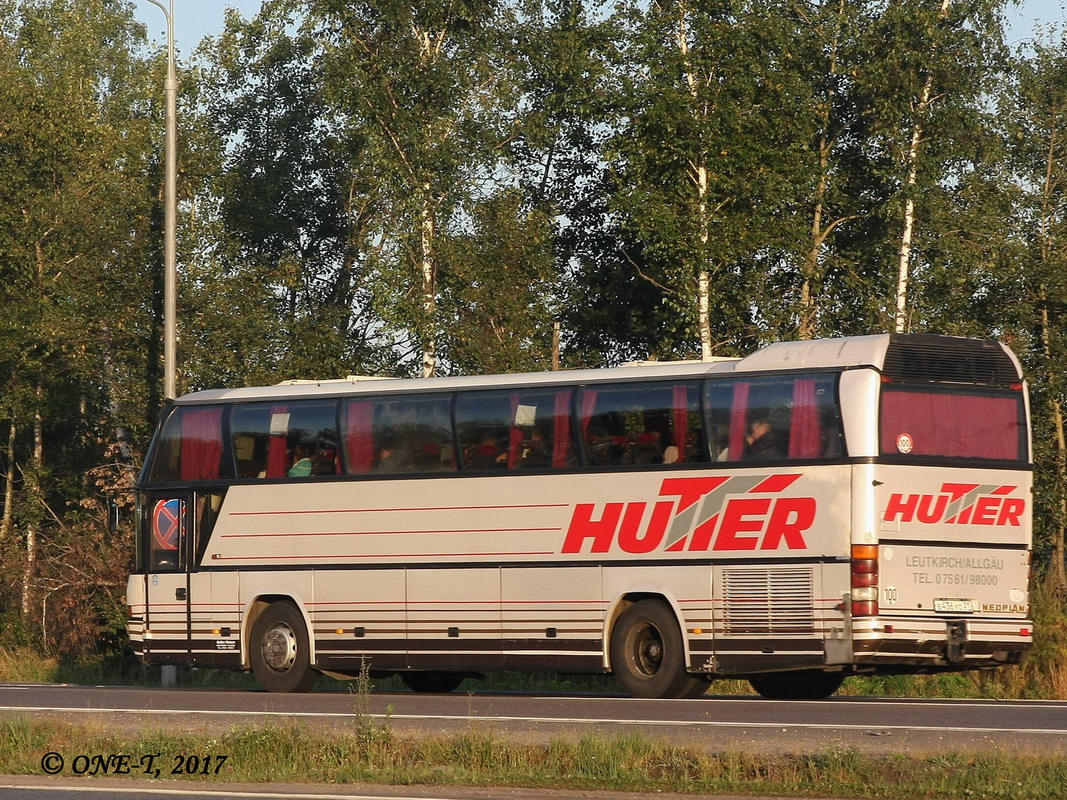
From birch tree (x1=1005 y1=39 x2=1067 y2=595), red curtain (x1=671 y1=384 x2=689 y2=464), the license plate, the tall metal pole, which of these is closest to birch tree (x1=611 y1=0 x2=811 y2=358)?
birch tree (x1=1005 y1=39 x2=1067 y2=595)

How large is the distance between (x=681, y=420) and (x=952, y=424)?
269 centimetres

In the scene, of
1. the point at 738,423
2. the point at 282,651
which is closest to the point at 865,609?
the point at 738,423

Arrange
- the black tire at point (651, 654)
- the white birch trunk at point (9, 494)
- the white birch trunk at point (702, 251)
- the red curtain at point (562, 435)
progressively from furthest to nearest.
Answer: the white birch trunk at point (9, 494), the white birch trunk at point (702, 251), the red curtain at point (562, 435), the black tire at point (651, 654)

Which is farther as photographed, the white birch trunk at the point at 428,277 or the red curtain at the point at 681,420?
the white birch trunk at the point at 428,277

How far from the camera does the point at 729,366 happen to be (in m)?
19.5

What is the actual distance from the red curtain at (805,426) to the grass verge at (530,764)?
6.19 metres

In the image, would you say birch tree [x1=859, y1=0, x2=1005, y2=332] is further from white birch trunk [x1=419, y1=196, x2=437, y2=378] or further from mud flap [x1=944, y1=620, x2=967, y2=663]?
mud flap [x1=944, y1=620, x2=967, y2=663]

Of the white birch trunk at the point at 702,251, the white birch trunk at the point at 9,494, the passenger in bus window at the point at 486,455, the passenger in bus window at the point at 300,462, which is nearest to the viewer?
the passenger in bus window at the point at 486,455

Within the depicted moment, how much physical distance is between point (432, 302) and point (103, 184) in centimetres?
931

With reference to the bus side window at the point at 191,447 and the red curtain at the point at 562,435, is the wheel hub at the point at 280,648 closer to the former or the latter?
the bus side window at the point at 191,447

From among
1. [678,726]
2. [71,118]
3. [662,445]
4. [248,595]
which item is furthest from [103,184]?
[678,726]

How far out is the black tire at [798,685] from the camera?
20.2 meters

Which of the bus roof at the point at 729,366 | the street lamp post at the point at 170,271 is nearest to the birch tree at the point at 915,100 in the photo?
the street lamp post at the point at 170,271

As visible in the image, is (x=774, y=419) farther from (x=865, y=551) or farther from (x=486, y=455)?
(x=486, y=455)
